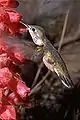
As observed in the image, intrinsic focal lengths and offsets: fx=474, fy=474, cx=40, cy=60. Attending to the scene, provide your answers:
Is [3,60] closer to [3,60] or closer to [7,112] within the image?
[3,60]

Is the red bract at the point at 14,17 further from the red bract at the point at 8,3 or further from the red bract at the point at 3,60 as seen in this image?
the red bract at the point at 3,60

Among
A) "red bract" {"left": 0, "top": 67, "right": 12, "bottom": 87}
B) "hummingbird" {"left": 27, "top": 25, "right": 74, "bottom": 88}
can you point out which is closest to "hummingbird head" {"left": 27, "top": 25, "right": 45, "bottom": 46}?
"hummingbird" {"left": 27, "top": 25, "right": 74, "bottom": 88}

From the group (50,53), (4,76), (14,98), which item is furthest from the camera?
(50,53)

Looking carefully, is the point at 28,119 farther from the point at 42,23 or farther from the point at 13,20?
the point at 42,23

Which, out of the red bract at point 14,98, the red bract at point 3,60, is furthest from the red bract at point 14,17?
the red bract at point 14,98

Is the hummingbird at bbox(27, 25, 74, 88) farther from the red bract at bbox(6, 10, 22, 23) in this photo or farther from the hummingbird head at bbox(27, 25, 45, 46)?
the red bract at bbox(6, 10, 22, 23)

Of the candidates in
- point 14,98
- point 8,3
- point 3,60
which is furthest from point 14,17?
→ point 14,98

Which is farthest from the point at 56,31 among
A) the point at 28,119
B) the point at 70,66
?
the point at 28,119
